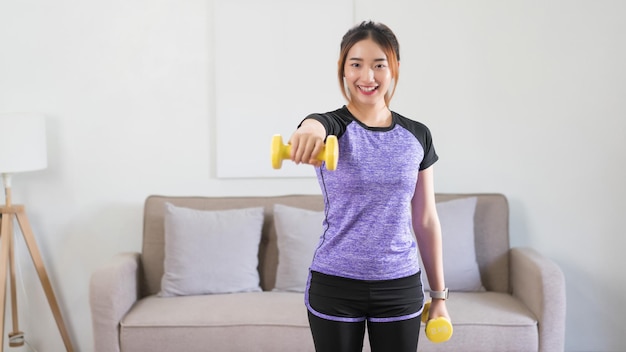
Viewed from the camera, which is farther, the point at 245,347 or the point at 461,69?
the point at 461,69

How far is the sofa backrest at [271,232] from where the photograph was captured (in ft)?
10.8

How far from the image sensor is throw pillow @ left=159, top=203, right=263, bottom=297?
313 cm

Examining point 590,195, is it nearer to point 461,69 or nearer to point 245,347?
point 461,69

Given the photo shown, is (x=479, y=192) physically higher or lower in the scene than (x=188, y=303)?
higher

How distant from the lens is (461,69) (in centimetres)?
347

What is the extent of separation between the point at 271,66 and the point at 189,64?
0.43 metres

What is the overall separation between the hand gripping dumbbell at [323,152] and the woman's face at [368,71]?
28cm

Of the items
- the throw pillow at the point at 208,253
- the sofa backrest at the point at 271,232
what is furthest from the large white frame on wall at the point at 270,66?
the throw pillow at the point at 208,253

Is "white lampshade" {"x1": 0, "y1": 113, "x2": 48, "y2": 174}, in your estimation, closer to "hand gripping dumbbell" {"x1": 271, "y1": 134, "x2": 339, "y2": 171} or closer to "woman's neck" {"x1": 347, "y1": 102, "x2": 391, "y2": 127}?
"woman's neck" {"x1": 347, "y1": 102, "x2": 391, "y2": 127}

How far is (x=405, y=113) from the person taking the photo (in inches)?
138

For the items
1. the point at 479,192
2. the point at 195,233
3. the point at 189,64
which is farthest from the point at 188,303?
the point at 479,192

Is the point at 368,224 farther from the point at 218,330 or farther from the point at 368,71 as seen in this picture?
the point at 218,330

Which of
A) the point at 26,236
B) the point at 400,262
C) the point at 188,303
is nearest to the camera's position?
the point at 400,262

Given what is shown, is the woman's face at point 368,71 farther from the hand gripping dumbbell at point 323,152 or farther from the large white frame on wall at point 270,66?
the large white frame on wall at point 270,66
